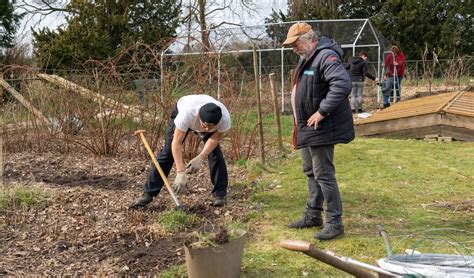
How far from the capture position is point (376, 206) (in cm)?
513

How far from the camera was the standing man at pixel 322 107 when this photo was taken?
3816 millimetres

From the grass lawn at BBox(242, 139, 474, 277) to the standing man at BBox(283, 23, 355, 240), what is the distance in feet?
1.28

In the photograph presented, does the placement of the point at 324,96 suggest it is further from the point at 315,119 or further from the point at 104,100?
the point at 104,100

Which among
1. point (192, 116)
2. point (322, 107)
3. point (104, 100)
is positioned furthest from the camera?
point (104, 100)

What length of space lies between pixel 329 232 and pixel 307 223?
351 mm

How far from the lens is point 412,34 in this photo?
26.8 m

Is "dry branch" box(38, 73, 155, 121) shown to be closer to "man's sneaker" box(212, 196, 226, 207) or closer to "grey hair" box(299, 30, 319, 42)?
"man's sneaker" box(212, 196, 226, 207)

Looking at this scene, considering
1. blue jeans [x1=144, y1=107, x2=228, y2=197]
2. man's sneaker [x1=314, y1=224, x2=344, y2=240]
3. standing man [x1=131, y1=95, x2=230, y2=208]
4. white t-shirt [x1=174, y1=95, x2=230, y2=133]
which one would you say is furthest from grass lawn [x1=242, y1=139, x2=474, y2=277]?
white t-shirt [x1=174, y1=95, x2=230, y2=133]

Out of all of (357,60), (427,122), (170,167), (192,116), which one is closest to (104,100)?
(170,167)

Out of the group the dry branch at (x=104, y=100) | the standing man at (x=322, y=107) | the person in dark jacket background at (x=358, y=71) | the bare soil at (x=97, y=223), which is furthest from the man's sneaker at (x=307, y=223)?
the person in dark jacket background at (x=358, y=71)

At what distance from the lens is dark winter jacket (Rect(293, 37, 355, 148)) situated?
3.79 metres

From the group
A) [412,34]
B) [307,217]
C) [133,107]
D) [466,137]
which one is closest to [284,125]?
[466,137]

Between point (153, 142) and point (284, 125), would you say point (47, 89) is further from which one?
point (284, 125)

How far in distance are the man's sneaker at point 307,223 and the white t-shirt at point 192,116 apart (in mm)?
1078
